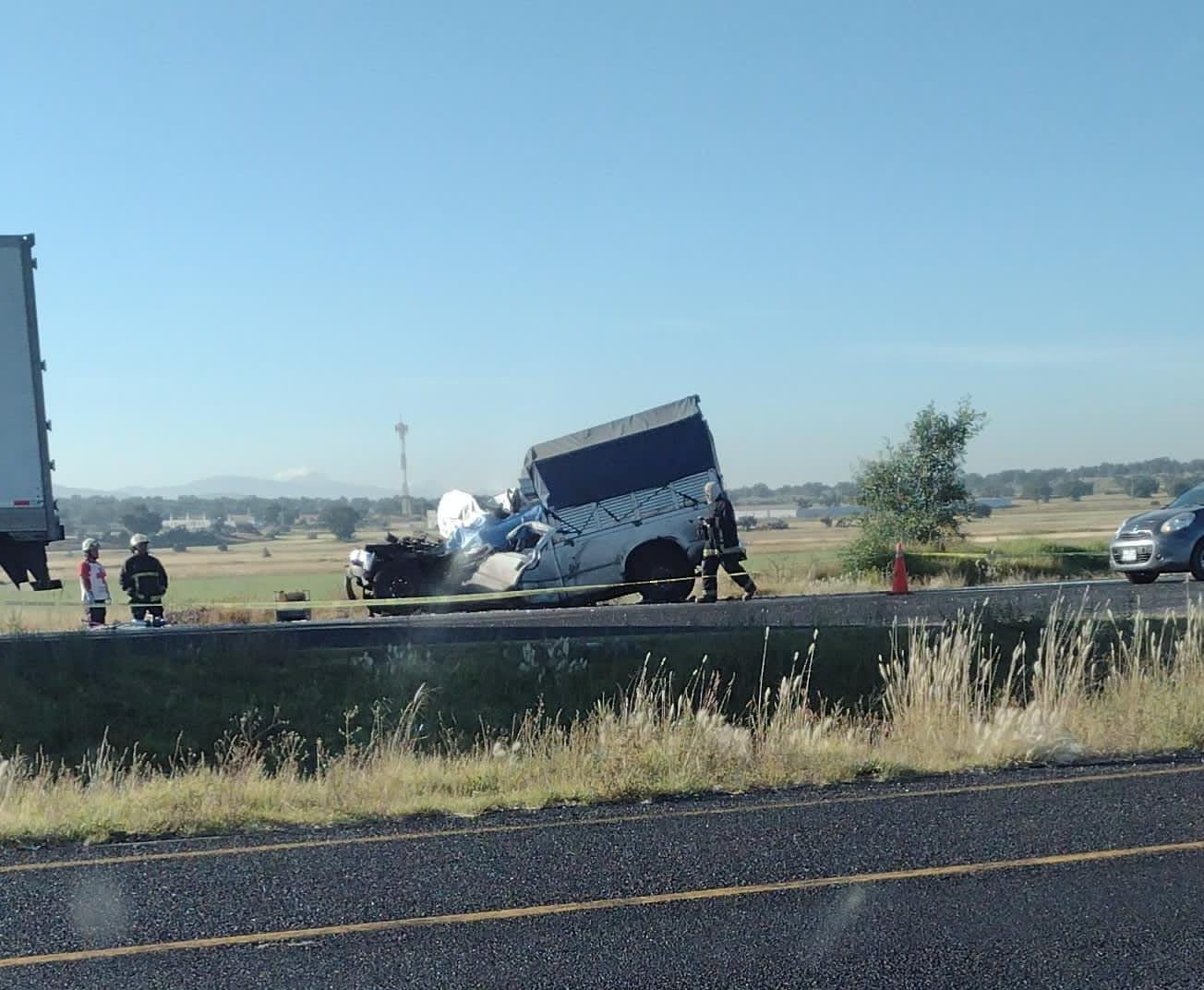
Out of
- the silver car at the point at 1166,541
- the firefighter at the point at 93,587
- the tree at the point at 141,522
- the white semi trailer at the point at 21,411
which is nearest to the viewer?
the white semi trailer at the point at 21,411

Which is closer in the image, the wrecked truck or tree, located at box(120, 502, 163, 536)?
the wrecked truck

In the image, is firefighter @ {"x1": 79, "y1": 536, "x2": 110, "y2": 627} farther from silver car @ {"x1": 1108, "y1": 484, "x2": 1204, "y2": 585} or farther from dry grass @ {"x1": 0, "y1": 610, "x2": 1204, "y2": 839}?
silver car @ {"x1": 1108, "y1": 484, "x2": 1204, "y2": 585}

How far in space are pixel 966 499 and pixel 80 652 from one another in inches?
982

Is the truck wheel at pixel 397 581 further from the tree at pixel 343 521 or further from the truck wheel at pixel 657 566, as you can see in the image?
the tree at pixel 343 521

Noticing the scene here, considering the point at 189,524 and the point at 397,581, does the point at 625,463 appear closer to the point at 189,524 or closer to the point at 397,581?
the point at 397,581

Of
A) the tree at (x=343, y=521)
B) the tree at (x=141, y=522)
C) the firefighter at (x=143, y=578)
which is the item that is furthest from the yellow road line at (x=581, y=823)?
the tree at (x=343, y=521)

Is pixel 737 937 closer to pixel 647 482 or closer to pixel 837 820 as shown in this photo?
pixel 837 820

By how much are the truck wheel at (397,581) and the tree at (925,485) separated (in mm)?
14934

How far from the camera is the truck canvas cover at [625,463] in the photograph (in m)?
22.6

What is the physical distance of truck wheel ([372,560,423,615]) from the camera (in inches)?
931

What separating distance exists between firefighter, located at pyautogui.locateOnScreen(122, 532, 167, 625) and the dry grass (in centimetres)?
878

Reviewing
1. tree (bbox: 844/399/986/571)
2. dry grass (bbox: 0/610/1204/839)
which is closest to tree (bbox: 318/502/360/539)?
tree (bbox: 844/399/986/571)

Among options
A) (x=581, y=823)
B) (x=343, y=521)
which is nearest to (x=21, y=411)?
(x=581, y=823)

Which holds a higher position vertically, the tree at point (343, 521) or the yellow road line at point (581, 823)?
the tree at point (343, 521)
